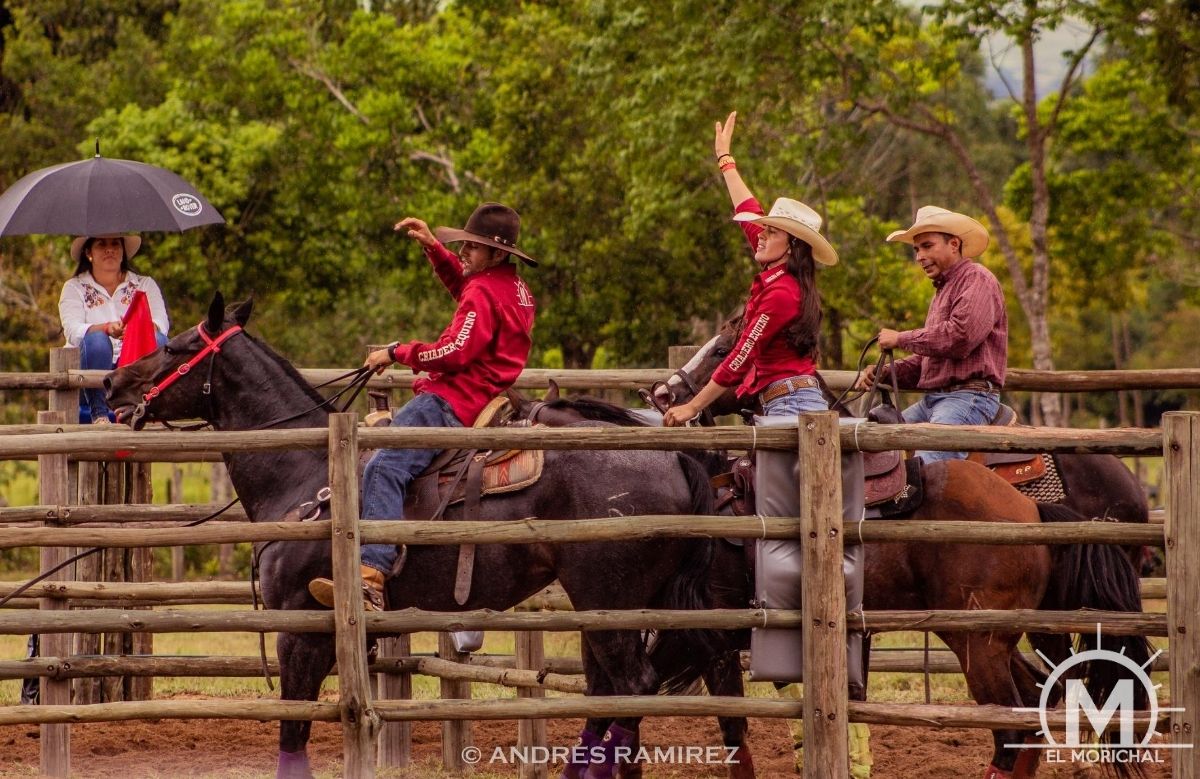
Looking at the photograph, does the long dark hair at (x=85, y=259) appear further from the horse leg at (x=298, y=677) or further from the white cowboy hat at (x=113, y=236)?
the horse leg at (x=298, y=677)

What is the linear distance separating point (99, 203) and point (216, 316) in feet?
Result: 8.12

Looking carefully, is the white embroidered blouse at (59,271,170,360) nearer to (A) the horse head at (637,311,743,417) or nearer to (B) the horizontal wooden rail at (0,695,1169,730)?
(B) the horizontal wooden rail at (0,695,1169,730)

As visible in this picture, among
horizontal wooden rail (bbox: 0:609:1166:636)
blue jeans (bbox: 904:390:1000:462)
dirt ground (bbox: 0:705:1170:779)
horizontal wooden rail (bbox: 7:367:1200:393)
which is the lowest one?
dirt ground (bbox: 0:705:1170:779)

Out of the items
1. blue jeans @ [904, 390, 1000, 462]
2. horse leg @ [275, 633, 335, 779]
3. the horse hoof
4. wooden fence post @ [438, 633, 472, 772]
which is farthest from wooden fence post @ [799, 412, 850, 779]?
wooden fence post @ [438, 633, 472, 772]

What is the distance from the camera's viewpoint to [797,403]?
7.30 m

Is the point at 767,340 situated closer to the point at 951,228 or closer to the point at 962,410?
the point at 962,410

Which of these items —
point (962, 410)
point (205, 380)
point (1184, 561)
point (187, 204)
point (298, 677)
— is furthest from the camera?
point (187, 204)

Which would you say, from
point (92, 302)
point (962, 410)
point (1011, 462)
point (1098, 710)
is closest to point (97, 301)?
point (92, 302)

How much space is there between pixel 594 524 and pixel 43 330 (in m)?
21.2

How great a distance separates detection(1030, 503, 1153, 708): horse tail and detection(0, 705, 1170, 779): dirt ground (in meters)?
0.84

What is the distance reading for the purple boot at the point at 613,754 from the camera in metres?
7.38

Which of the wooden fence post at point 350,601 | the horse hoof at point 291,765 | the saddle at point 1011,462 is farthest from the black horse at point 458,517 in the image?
the saddle at point 1011,462

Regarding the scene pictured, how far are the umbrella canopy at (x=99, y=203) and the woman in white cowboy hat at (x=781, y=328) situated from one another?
153 inches

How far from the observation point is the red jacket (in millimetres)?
7238
